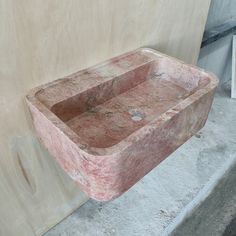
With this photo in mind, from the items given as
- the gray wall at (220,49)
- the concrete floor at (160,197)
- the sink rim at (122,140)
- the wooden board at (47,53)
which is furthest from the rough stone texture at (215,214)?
the gray wall at (220,49)

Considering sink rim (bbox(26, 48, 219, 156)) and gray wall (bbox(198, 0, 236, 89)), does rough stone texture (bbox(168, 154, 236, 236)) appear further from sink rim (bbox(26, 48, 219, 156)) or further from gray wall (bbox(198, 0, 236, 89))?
gray wall (bbox(198, 0, 236, 89))

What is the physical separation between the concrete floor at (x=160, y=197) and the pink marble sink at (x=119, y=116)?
1.91 feet

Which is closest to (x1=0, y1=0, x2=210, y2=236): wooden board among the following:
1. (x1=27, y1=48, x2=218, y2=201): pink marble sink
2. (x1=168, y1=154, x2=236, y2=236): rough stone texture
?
(x1=27, y1=48, x2=218, y2=201): pink marble sink

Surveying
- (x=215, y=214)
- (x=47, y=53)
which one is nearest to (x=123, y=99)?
(x=47, y=53)

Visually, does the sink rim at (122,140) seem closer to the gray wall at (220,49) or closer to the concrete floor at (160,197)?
the concrete floor at (160,197)

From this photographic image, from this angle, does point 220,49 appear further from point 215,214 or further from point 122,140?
point 122,140

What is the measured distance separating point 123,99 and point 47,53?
1.16 ft

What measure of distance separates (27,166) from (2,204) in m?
0.16

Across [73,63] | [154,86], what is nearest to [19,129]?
[73,63]

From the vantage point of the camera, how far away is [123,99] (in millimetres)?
1063

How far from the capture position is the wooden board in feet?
2.50

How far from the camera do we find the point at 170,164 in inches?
64.6

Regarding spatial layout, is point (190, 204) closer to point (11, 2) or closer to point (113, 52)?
point (113, 52)

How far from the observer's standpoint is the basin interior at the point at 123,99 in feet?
2.94
